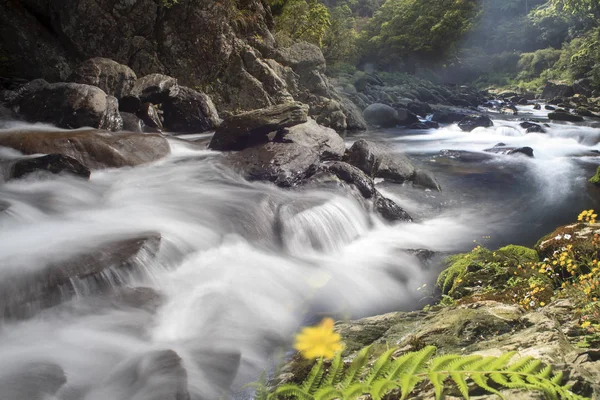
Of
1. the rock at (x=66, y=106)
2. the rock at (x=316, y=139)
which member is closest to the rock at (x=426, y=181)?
the rock at (x=316, y=139)

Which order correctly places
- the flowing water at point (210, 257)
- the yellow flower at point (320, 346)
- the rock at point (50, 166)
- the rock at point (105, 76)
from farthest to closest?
the rock at point (105, 76) → the rock at point (50, 166) → the flowing water at point (210, 257) → the yellow flower at point (320, 346)

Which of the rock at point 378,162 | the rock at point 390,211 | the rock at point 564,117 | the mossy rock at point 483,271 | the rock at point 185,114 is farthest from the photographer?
the rock at point 564,117

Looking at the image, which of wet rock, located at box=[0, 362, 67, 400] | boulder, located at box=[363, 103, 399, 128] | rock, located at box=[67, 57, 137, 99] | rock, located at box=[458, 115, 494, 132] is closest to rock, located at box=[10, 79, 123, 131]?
rock, located at box=[67, 57, 137, 99]

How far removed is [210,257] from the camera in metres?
4.78

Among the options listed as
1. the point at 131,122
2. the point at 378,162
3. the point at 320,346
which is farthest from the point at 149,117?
the point at 320,346

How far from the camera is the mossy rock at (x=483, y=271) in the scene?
4.05 meters

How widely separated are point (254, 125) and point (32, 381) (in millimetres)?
6538

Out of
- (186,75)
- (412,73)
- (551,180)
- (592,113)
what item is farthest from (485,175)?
(412,73)

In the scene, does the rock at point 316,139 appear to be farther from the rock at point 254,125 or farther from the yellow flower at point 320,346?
the yellow flower at point 320,346

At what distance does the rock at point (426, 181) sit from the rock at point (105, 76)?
7.66m

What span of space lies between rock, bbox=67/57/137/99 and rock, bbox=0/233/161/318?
7666 millimetres

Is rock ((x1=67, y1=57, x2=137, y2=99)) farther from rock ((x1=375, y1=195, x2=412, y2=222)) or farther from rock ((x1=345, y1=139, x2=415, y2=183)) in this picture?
rock ((x1=375, y1=195, x2=412, y2=222))

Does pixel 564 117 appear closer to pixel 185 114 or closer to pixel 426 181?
pixel 426 181

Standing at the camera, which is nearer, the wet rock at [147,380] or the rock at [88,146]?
the wet rock at [147,380]
